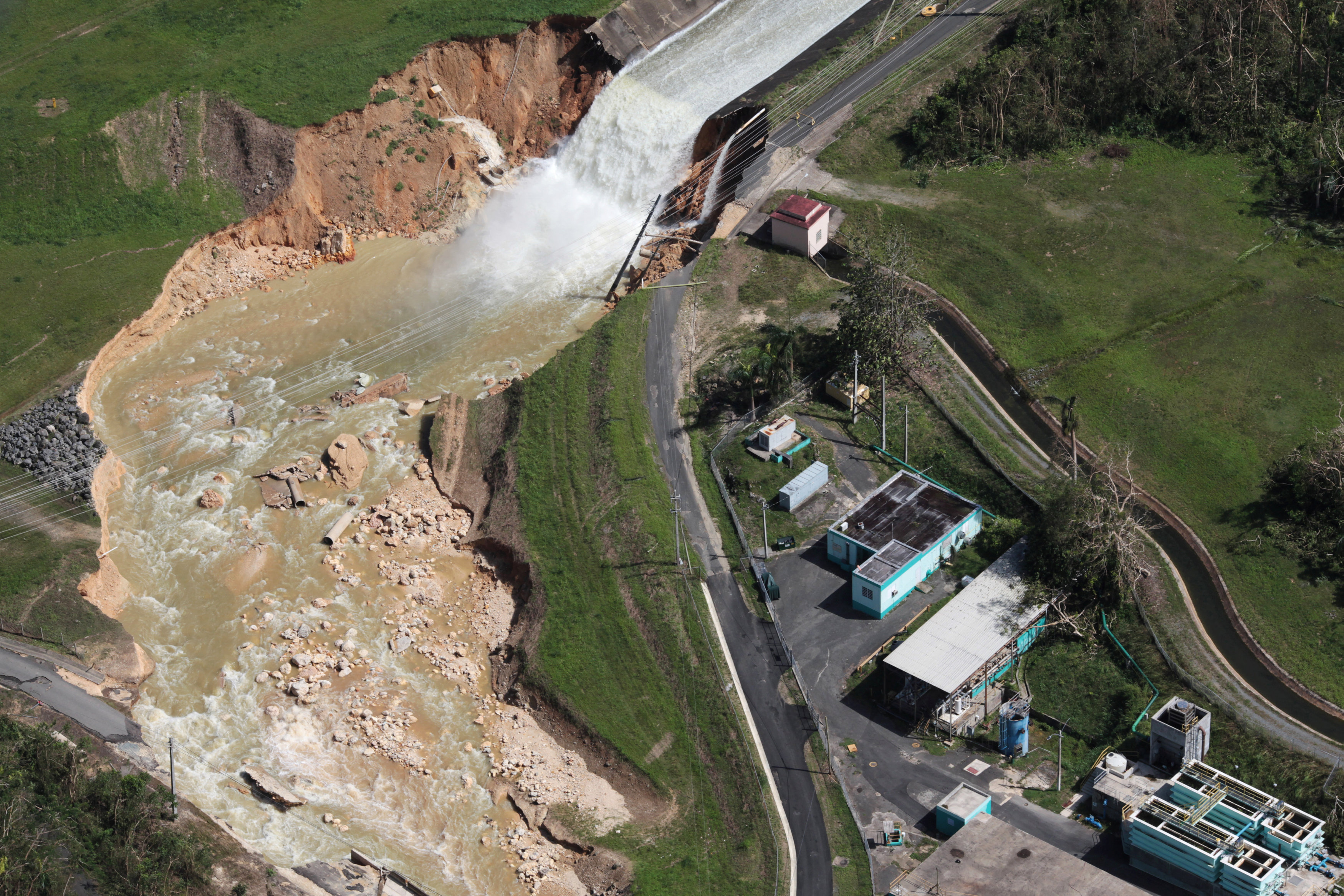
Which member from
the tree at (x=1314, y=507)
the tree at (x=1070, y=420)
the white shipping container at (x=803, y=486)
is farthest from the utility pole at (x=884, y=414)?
the tree at (x=1314, y=507)

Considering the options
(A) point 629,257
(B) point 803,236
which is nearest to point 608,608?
(A) point 629,257

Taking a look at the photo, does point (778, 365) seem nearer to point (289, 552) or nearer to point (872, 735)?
point (872, 735)

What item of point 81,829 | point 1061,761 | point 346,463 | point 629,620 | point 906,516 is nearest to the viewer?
point 81,829

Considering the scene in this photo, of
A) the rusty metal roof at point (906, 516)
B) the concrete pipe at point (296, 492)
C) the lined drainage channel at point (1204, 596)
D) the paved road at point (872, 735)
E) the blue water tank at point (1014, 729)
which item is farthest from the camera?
the concrete pipe at point (296, 492)

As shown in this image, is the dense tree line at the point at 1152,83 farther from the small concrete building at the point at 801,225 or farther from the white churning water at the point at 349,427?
the white churning water at the point at 349,427

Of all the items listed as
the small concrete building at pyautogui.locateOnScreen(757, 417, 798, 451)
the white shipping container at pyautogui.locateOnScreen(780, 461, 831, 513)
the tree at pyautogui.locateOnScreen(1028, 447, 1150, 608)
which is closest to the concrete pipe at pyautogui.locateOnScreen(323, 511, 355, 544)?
the small concrete building at pyautogui.locateOnScreen(757, 417, 798, 451)

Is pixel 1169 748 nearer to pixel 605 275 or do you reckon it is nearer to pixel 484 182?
pixel 605 275
